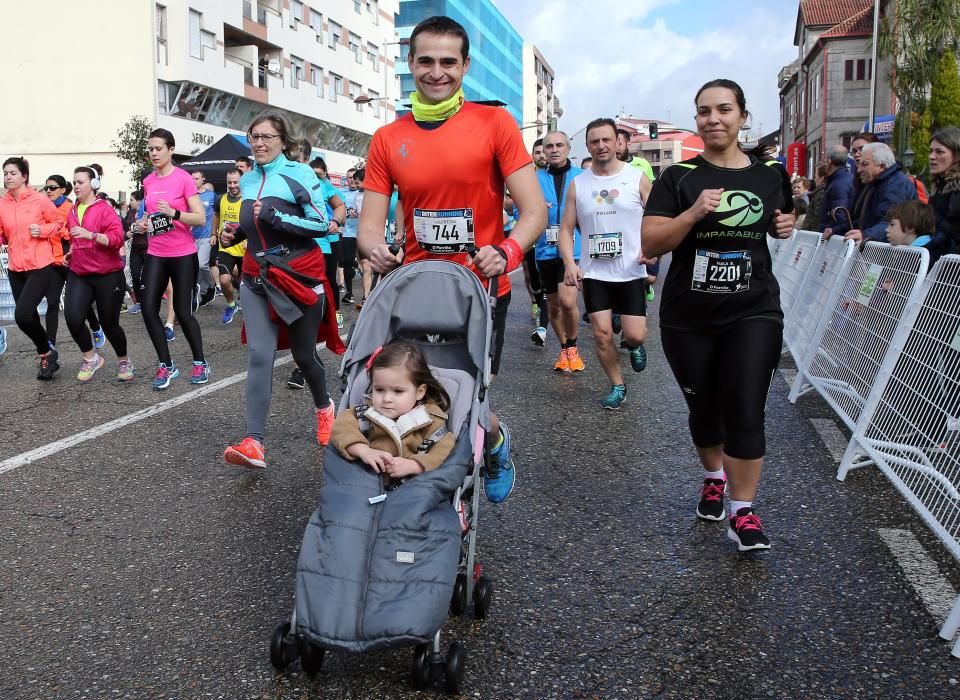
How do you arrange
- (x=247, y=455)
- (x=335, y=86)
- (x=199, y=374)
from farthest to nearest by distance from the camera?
1. (x=335, y=86)
2. (x=199, y=374)
3. (x=247, y=455)

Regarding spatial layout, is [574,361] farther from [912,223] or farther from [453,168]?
[453,168]

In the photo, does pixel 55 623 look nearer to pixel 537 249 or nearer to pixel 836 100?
pixel 537 249

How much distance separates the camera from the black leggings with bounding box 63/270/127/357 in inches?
312

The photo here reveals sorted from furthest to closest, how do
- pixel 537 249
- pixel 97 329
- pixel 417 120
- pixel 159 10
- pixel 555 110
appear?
pixel 555 110 → pixel 159 10 → pixel 97 329 → pixel 537 249 → pixel 417 120

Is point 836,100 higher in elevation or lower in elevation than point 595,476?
higher

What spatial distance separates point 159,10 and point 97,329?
106 feet

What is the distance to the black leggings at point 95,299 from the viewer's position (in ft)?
26.0

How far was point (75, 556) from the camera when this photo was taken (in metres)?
3.94

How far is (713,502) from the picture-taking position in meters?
4.31

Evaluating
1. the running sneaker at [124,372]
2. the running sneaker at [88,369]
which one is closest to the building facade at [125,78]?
the running sneaker at [88,369]

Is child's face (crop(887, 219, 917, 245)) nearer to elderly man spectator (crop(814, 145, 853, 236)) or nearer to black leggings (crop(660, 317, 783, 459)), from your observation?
elderly man spectator (crop(814, 145, 853, 236))

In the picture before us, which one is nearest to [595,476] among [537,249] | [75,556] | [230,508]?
[230,508]

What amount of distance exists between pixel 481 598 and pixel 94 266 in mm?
5928

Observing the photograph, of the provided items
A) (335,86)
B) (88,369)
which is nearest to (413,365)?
(88,369)
